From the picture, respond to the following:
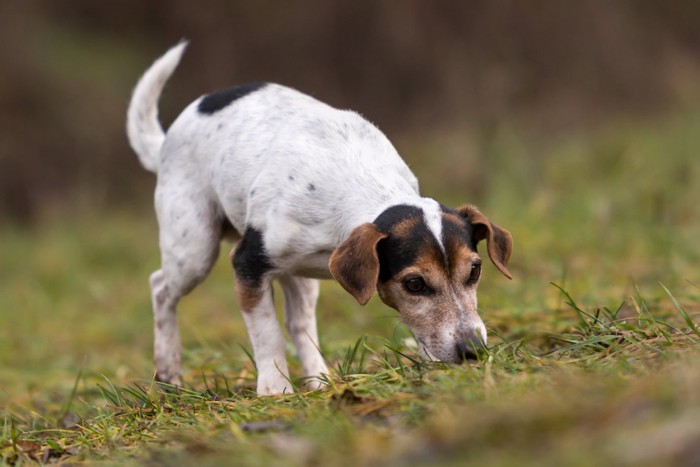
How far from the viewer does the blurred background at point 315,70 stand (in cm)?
1500

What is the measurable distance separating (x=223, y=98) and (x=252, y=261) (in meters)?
1.17

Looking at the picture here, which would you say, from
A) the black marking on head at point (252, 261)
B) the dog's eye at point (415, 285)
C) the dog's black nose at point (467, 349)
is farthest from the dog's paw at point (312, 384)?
the dog's black nose at point (467, 349)

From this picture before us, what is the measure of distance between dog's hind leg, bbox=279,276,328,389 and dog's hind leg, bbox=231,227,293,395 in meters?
0.49

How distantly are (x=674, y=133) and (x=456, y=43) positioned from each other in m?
3.57

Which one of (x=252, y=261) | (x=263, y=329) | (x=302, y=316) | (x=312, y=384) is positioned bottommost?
(x=312, y=384)

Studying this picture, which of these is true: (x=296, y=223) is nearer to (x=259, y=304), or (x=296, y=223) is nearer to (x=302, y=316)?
(x=259, y=304)

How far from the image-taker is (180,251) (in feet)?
18.6

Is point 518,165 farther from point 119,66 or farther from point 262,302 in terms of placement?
point 119,66

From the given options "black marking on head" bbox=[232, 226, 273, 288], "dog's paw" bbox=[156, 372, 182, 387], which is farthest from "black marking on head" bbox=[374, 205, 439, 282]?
"dog's paw" bbox=[156, 372, 182, 387]

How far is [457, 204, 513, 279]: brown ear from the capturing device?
467 centimetres

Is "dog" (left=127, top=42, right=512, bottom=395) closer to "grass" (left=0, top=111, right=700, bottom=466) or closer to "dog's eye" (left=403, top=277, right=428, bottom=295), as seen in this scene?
"dog's eye" (left=403, top=277, right=428, bottom=295)

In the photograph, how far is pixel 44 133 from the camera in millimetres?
15234

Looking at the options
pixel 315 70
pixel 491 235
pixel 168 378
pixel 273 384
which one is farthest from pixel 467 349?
pixel 315 70

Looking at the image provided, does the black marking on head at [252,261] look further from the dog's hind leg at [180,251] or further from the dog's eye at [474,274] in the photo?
the dog's eye at [474,274]
